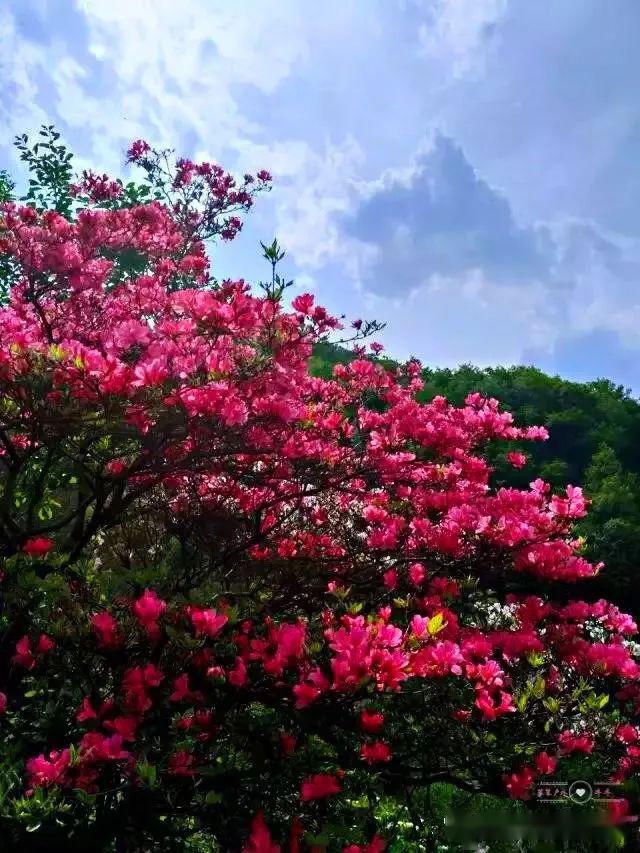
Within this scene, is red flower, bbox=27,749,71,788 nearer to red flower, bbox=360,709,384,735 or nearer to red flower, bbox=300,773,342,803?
red flower, bbox=300,773,342,803

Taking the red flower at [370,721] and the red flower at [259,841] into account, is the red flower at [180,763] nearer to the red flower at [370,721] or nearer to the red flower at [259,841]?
the red flower at [259,841]

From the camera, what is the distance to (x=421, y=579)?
389cm

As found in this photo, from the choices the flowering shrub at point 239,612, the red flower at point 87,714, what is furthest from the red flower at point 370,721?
the red flower at point 87,714

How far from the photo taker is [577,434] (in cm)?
1927

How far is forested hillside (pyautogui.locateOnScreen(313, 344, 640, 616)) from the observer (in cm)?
1398

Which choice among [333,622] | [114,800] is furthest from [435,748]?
[114,800]

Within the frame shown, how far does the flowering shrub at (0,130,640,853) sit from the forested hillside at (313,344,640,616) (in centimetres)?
1012

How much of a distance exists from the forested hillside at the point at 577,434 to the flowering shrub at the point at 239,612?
1012 centimetres

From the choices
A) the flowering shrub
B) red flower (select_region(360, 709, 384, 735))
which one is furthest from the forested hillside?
red flower (select_region(360, 709, 384, 735))

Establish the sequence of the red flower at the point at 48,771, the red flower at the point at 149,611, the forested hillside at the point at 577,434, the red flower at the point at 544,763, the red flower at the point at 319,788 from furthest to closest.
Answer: the forested hillside at the point at 577,434 → the red flower at the point at 544,763 → the red flower at the point at 149,611 → the red flower at the point at 319,788 → the red flower at the point at 48,771

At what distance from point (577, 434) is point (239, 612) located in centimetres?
1793

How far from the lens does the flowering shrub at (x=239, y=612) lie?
8.83ft

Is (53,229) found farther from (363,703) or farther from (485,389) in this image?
(485,389)

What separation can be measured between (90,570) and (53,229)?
2.35 m
